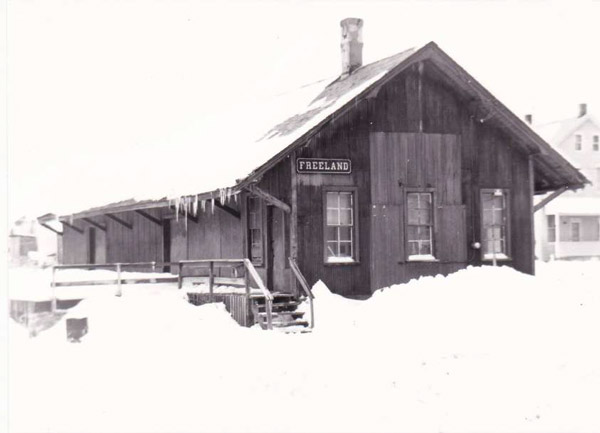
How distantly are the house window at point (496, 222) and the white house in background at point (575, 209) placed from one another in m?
23.5

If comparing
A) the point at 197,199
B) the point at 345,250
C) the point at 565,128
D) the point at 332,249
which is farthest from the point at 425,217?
the point at 565,128

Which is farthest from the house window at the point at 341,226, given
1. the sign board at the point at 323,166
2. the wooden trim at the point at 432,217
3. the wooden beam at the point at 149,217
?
the wooden beam at the point at 149,217

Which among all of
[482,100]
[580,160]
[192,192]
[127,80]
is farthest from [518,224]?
[127,80]

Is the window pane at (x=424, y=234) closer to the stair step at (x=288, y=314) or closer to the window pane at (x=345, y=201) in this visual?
the window pane at (x=345, y=201)

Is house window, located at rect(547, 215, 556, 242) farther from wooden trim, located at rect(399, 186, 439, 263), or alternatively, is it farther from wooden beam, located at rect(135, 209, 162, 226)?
wooden trim, located at rect(399, 186, 439, 263)

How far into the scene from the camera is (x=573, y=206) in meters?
43.8

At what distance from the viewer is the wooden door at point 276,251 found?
701 inches

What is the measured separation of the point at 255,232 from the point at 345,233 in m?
1.98

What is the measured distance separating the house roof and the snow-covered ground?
2.54m

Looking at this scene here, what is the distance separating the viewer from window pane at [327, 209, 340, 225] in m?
18.1

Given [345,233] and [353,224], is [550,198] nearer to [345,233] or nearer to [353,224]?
[353,224]

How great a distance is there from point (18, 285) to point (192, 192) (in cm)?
483

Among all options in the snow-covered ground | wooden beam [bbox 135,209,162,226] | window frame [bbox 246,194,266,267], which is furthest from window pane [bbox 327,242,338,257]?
wooden beam [bbox 135,209,162,226]

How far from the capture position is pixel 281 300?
1734 cm
